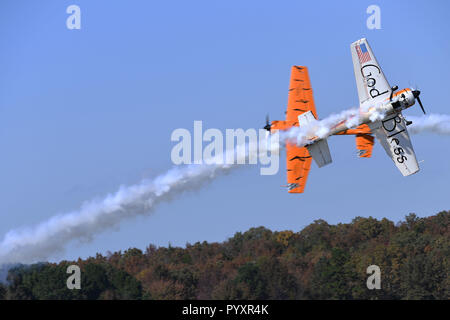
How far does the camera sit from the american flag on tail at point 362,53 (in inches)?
2569

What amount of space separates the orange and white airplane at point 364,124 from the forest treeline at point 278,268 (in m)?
17.0

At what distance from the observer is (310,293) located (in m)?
80.7

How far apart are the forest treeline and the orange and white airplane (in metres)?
17.0

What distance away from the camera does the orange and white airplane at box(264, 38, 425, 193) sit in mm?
63438

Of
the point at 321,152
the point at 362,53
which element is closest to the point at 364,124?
the point at 321,152

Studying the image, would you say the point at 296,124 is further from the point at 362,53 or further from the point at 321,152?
the point at 362,53

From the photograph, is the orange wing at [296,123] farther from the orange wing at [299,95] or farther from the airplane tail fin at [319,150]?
the airplane tail fin at [319,150]

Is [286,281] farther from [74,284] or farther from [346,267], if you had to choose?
[74,284]

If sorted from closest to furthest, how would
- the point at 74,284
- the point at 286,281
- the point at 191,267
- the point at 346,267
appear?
the point at 74,284, the point at 286,281, the point at 346,267, the point at 191,267

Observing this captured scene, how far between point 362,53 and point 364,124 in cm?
505
